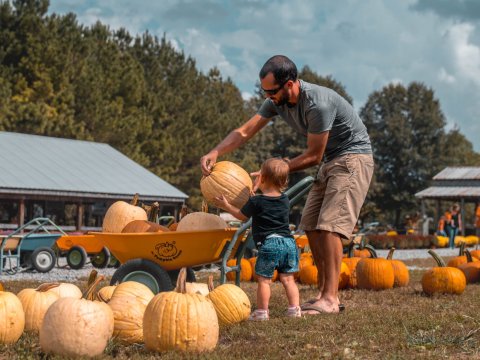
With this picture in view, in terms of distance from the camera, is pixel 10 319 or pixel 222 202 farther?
pixel 222 202

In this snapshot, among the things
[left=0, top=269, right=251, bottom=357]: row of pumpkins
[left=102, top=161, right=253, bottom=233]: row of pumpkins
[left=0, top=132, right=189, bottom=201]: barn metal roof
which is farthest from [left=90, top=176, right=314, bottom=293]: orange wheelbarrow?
[left=0, top=132, right=189, bottom=201]: barn metal roof

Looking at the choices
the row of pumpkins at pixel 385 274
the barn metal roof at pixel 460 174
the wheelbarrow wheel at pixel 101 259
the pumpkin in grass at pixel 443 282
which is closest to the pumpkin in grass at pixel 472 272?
the row of pumpkins at pixel 385 274

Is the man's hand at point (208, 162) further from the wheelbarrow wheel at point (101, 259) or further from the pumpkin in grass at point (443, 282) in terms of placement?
the wheelbarrow wheel at point (101, 259)

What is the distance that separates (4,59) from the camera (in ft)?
111

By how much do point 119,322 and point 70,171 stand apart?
64.6 ft

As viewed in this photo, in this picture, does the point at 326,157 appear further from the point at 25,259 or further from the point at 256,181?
the point at 25,259

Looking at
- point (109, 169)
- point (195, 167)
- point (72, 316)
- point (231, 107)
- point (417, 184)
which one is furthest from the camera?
point (417, 184)

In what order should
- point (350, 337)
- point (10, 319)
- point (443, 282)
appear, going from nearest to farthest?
point (10, 319), point (350, 337), point (443, 282)

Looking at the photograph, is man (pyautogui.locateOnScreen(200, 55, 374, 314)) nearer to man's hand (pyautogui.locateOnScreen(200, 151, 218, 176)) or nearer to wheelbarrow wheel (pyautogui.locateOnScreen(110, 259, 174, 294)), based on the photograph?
man's hand (pyautogui.locateOnScreen(200, 151, 218, 176))

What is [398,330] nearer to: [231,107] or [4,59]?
[4,59]

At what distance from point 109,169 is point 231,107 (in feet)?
86.7

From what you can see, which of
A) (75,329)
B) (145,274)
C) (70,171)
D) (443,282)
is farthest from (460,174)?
(75,329)

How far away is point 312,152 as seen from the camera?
5.47 metres

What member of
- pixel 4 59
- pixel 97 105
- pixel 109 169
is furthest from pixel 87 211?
pixel 4 59
